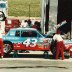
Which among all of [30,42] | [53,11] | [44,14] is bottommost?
[30,42]

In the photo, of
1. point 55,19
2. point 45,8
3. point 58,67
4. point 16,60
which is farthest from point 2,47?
point 45,8

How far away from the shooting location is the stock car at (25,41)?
24.4 m

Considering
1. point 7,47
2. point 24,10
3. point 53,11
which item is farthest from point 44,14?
point 24,10

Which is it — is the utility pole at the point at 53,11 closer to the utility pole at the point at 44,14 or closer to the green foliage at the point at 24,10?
the utility pole at the point at 44,14

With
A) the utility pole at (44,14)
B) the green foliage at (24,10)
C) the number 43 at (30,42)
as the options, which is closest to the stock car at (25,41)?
the number 43 at (30,42)

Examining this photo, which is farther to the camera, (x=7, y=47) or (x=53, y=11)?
(x=53, y=11)

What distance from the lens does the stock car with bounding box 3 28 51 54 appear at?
24.4 m

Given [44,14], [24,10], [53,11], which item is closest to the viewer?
[53,11]

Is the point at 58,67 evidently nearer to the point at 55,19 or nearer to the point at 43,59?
the point at 43,59

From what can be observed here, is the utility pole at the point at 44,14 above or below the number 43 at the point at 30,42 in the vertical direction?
above

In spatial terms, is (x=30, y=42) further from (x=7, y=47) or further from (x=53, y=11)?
(x=53, y=11)

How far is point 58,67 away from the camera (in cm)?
2156

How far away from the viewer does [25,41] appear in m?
24.4

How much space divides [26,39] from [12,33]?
0.92 metres
